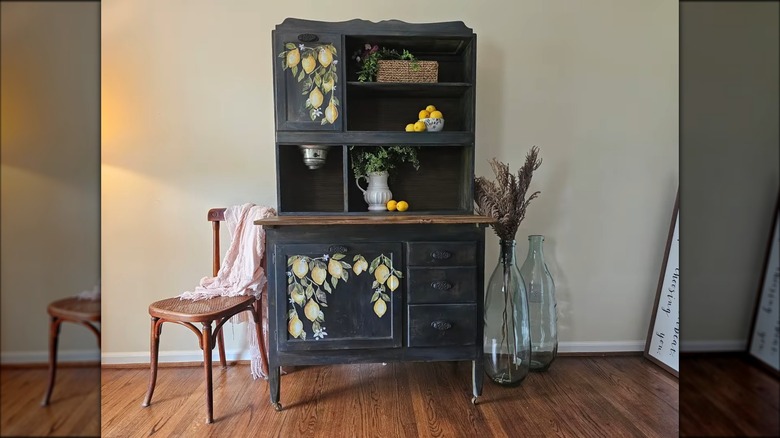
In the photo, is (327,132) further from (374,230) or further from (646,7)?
(646,7)

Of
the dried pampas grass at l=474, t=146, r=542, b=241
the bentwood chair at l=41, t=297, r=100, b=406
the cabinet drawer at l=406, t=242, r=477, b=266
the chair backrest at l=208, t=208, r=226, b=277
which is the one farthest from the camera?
the chair backrest at l=208, t=208, r=226, b=277

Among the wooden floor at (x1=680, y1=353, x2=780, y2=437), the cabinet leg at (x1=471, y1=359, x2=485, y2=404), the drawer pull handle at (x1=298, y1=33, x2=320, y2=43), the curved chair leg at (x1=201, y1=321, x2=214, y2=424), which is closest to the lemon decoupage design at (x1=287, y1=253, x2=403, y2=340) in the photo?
the curved chair leg at (x1=201, y1=321, x2=214, y2=424)

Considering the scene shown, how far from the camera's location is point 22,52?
0.44m

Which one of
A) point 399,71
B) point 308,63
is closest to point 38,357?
point 308,63

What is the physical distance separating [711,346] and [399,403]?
1725mm

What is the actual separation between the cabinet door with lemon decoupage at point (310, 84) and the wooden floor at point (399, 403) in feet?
4.24

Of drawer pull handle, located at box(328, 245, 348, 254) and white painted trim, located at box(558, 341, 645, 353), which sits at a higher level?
drawer pull handle, located at box(328, 245, 348, 254)

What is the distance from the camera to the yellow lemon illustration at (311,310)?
1.82 m

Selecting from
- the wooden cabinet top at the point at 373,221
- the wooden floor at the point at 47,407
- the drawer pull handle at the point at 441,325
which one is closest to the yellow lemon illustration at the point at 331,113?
the wooden cabinet top at the point at 373,221

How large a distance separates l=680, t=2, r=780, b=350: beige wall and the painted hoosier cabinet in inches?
55.0

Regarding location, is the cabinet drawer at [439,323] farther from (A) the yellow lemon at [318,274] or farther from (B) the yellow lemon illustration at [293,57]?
(B) the yellow lemon illustration at [293,57]

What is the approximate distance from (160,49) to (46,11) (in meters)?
2.14

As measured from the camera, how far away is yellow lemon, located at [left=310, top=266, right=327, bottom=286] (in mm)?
1814

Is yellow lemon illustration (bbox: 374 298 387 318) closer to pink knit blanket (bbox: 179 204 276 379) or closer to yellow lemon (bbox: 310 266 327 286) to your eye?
yellow lemon (bbox: 310 266 327 286)
